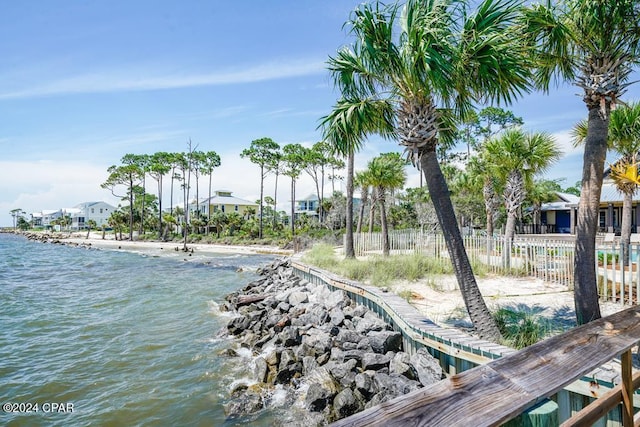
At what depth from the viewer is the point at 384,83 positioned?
6.81 m

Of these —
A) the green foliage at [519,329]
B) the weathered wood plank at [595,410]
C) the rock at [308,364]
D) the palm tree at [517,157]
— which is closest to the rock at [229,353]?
the rock at [308,364]

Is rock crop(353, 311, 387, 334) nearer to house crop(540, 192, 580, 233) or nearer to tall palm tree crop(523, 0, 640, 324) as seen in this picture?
tall palm tree crop(523, 0, 640, 324)

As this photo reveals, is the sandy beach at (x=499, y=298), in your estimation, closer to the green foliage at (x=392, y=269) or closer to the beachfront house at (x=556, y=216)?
the green foliage at (x=392, y=269)

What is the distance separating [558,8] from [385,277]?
6.96 metres

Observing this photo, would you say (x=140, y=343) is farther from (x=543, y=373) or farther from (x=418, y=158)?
(x=543, y=373)

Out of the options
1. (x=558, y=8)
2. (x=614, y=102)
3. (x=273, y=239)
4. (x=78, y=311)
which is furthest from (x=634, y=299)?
(x=273, y=239)

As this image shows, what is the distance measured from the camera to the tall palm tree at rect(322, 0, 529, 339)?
18.4 ft

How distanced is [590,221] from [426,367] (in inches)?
132

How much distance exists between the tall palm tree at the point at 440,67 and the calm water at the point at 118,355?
13.1ft

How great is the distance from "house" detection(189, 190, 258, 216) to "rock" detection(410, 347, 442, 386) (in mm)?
59813

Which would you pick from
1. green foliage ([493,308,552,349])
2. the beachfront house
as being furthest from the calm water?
the beachfront house

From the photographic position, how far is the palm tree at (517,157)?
14.4 meters

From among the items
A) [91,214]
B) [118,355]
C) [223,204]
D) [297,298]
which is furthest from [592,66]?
[91,214]

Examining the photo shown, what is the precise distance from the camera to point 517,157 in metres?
14.4
